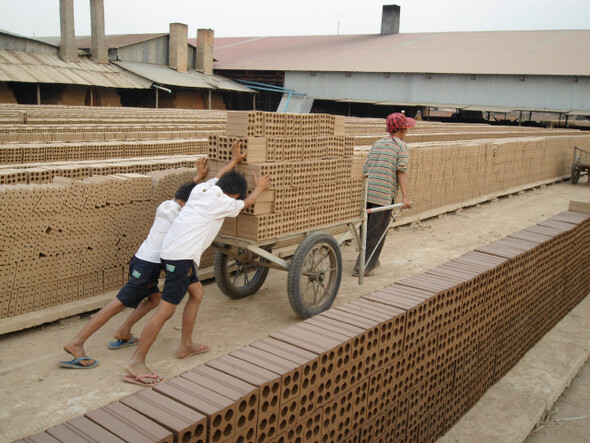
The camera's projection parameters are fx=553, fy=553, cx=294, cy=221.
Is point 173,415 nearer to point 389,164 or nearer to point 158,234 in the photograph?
point 158,234

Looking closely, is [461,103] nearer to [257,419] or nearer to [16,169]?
[16,169]

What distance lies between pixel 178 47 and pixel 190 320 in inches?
1333

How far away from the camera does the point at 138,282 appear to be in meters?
4.78

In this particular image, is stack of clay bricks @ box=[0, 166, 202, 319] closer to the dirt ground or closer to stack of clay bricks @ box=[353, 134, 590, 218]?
the dirt ground

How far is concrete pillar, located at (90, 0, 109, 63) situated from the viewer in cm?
3027

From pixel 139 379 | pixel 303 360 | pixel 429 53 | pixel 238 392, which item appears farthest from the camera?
pixel 429 53

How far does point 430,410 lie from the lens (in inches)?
161

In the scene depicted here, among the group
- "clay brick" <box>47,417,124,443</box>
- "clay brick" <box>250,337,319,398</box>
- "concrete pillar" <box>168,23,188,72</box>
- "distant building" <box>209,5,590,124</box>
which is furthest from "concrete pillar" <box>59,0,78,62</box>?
"clay brick" <box>47,417,124,443</box>

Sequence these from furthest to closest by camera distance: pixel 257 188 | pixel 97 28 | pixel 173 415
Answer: pixel 97 28
pixel 257 188
pixel 173 415

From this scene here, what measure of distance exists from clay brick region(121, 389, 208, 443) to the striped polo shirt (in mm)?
5492

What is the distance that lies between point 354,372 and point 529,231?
386 centimetres

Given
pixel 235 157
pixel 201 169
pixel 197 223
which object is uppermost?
pixel 235 157

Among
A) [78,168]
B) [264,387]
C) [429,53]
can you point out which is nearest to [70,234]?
[78,168]

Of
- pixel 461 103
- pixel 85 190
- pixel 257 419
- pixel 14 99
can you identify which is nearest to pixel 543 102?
pixel 461 103
